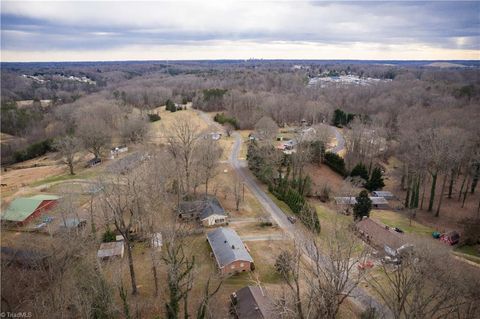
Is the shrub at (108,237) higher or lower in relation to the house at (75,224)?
lower

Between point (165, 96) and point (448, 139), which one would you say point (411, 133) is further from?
point (165, 96)

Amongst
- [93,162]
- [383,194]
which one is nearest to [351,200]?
[383,194]

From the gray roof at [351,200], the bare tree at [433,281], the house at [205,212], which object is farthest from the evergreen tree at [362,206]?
the house at [205,212]

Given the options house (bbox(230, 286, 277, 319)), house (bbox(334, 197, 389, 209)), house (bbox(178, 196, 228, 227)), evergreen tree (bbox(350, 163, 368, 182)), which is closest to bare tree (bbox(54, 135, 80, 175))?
house (bbox(178, 196, 228, 227))

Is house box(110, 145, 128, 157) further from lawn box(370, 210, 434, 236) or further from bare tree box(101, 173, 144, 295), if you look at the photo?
lawn box(370, 210, 434, 236)

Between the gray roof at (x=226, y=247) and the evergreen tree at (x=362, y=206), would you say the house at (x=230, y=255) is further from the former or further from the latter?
the evergreen tree at (x=362, y=206)

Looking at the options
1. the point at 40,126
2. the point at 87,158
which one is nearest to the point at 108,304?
the point at 87,158

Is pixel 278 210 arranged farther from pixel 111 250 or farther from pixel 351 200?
pixel 111 250
